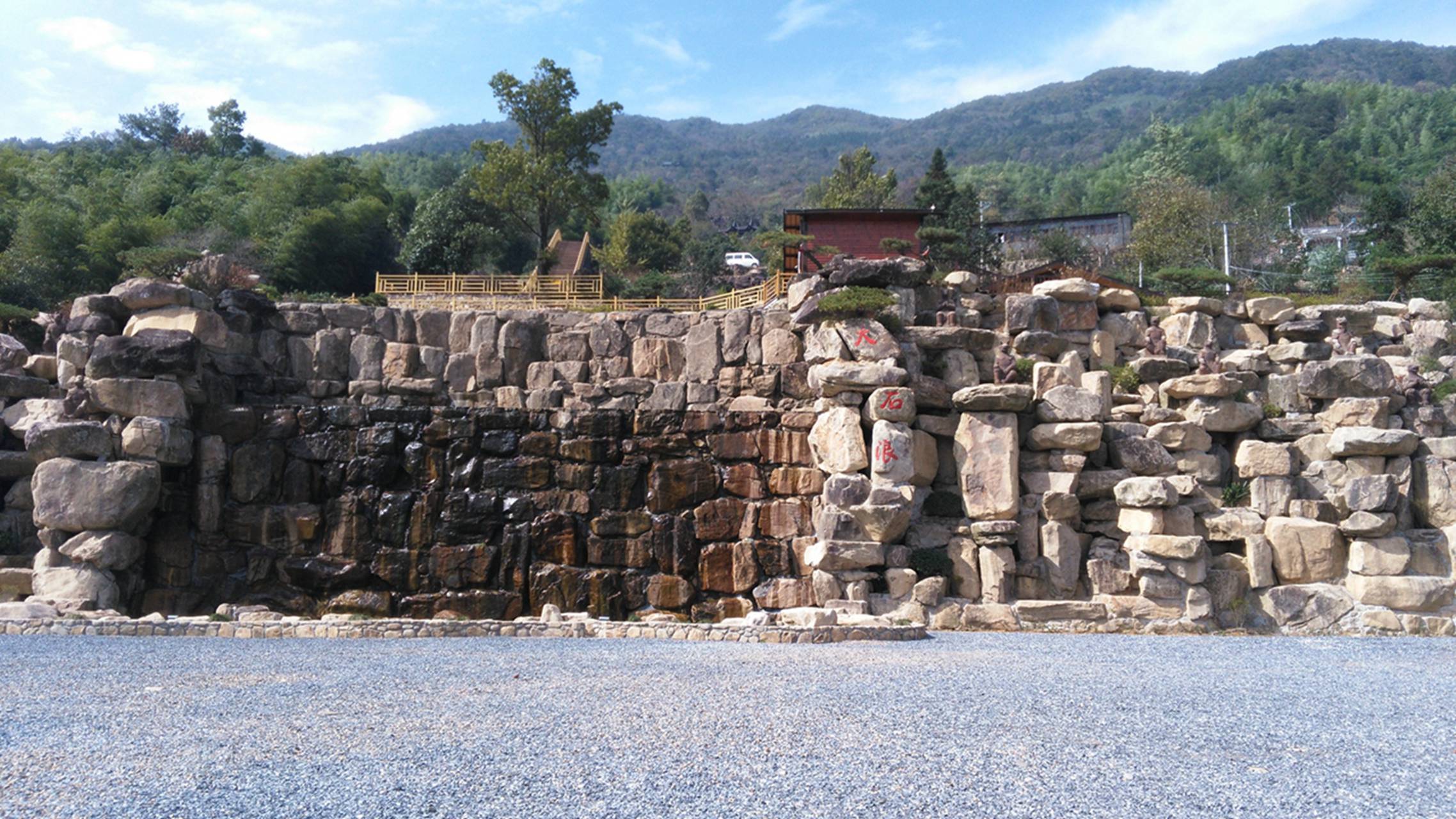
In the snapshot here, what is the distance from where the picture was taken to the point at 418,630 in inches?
495

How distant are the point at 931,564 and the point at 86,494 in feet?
44.0

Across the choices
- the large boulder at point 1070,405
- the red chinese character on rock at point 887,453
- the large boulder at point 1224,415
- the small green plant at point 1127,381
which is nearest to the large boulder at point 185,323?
the red chinese character on rock at point 887,453

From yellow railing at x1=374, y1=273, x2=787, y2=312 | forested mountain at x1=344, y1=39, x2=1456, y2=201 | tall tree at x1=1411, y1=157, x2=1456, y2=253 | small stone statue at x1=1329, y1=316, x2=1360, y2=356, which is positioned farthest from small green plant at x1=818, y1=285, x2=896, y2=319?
forested mountain at x1=344, y1=39, x2=1456, y2=201

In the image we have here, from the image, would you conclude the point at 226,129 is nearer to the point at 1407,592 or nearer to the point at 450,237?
the point at 450,237

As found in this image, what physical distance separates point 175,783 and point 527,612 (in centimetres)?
1188

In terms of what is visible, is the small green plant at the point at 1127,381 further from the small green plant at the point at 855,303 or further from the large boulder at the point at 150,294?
the large boulder at the point at 150,294

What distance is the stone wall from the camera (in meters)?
14.7

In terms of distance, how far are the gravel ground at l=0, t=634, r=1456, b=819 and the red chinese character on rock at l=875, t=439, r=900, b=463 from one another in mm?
4737

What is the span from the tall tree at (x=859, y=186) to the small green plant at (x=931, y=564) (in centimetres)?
3858

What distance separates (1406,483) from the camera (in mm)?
14781

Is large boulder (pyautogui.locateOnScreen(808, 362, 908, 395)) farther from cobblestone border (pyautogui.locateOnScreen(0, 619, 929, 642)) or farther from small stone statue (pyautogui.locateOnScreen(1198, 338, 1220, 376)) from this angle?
small stone statue (pyautogui.locateOnScreen(1198, 338, 1220, 376))

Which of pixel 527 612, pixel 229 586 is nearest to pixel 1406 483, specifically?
pixel 527 612

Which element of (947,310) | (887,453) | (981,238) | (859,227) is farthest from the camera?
(981,238)

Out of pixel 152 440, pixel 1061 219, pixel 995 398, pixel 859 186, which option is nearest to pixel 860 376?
pixel 995 398
